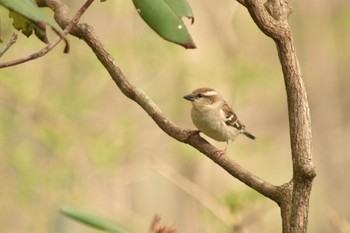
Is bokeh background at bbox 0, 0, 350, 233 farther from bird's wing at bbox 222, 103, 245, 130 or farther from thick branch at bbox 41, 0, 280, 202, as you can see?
thick branch at bbox 41, 0, 280, 202

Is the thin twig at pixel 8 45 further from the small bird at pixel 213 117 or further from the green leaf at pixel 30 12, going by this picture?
the small bird at pixel 213 117

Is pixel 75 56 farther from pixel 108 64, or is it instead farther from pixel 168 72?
pixel 108 64

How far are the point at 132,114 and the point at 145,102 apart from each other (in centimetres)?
572

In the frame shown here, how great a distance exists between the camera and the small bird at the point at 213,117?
3500mm

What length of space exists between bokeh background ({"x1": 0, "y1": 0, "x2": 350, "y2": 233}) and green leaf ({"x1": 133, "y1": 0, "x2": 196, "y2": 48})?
3.21 metres

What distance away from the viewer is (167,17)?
100 cm

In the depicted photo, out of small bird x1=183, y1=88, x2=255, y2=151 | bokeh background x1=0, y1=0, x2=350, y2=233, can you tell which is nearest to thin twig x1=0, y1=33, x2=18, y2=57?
small bird x1=183, y1=88, x2=255, y2=151

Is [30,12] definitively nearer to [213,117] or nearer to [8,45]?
[8,45]

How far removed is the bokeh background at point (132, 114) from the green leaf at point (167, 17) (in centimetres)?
321

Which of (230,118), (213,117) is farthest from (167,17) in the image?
(230,118)

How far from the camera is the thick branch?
1.21 meters

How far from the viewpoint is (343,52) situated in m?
7.93

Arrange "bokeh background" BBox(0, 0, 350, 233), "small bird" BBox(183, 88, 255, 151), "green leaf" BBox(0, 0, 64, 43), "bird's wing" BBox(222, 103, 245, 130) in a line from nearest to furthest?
"green leaf" BBox(0, 0, 64, 43) < "small bird" BBox(183, 88, 255, 151) < "bird's wing" BBox(222, 103, 245, 130) < "bokeh background" BBox(0, 0, 350, 233)

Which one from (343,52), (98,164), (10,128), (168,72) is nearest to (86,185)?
(98,164)
